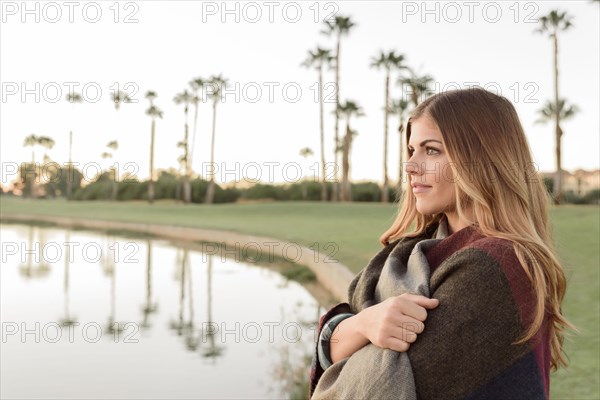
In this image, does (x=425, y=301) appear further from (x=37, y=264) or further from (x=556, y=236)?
(x=37, y=264)

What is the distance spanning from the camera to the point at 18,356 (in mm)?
9148

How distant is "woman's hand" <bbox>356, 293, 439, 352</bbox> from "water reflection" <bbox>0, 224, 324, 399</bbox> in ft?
18.0

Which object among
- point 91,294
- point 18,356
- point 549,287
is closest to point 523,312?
point 549,287

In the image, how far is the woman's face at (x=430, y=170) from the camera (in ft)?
6.71

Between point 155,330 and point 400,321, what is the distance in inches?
367

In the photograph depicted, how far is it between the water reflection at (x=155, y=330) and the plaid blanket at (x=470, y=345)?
5.47 metres

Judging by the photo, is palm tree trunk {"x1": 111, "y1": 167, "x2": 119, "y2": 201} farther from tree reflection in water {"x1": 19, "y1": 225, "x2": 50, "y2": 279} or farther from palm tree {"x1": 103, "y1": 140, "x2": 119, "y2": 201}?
tree reflection in water {"x1": 19, "y1": 225, "x2": 50, "y2": 279}

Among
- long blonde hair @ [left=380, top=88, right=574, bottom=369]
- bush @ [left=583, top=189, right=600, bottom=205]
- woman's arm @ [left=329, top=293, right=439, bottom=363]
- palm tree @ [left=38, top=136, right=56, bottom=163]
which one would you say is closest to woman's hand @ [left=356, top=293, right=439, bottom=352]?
woman's arm @ [left=329, top=293, right=439, bottom=363]

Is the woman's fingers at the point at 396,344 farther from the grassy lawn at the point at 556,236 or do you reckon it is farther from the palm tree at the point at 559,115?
the palm tree at the point at 559,115

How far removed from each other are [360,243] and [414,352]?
717 inches

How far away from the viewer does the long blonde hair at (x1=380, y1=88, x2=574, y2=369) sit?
6.15 feet

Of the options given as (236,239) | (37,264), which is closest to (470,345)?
(37,264)

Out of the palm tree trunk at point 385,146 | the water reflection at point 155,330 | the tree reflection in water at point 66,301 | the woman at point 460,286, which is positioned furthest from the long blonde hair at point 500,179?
the palm tree trunk at point 385,146

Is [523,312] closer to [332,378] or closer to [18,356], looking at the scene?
[332,378]
